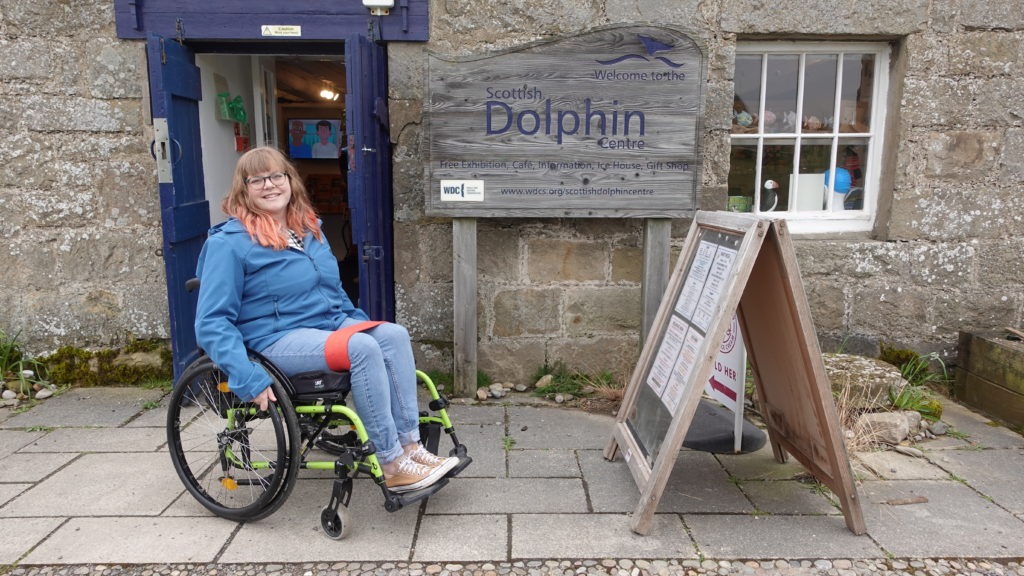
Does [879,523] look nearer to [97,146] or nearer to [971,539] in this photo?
[971,539]

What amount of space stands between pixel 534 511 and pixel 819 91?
337 cm

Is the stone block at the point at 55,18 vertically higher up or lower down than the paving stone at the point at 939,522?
higher up

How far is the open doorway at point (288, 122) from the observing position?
194 inches

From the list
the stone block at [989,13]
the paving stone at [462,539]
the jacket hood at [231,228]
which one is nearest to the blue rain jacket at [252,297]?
the jacket hood at [231,228]

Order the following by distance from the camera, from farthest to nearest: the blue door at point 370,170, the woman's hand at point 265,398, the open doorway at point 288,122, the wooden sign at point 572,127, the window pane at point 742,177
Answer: the open doorway at point 288,122
the window pane at point 742,177
the wooden sign at point 572,127
the blue door at point 370,170
the woman's hand at point 265,398

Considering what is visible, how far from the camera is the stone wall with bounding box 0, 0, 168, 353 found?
425 centimetres

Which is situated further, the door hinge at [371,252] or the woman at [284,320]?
the door hinge at [371,252]

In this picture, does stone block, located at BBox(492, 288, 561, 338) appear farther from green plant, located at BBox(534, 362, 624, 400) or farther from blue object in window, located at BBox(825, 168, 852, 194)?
blue object in window, located at BBox(825, 168, 852, 194)

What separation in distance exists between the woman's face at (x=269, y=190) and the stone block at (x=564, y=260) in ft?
6.24

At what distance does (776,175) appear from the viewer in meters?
4.73

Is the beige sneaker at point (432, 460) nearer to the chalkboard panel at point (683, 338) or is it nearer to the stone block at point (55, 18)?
the chalkboard panel at point (683, 338)

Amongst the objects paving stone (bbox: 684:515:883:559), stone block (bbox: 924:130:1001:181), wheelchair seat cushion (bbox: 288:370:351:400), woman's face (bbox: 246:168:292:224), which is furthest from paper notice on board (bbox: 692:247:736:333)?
stone block (bbox: 924:130:1001:181)

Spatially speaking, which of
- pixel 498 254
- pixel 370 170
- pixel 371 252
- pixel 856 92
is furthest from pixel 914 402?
pixel 370 170

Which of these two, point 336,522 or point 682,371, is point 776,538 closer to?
point 682,371
